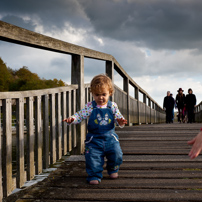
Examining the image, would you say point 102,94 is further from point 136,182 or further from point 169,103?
point 169,103

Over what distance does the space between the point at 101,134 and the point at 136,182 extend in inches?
23.2

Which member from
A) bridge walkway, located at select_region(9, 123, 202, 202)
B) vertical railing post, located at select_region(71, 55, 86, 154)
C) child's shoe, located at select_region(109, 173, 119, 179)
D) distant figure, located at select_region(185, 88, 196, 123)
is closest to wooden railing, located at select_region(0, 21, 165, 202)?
vertical railing post, located at select_region(71, 55, 86, 154)

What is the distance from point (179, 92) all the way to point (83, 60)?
9770 millimetres

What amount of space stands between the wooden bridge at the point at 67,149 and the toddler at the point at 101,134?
18 cm

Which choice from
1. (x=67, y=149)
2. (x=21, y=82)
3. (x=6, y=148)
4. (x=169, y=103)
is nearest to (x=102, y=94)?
(x=6, y=148)

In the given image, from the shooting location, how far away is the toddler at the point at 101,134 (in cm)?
316

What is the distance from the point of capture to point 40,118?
369 centimetres

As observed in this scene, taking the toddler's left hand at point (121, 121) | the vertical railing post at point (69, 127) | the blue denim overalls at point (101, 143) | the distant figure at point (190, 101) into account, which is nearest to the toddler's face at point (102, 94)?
the blue denim overalls at point (101, 143)

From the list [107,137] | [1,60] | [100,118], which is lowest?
[107,137]

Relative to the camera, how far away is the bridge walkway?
269cm

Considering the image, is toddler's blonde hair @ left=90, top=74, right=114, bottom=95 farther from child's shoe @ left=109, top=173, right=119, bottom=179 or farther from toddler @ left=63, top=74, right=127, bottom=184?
child's shoe @ left=109, top=173, right=119, bottom=179

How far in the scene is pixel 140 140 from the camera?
17.7ft

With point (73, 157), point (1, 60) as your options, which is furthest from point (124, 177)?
point (1, 60)

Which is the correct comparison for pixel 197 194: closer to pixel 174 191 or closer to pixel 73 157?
pixel 174 191
